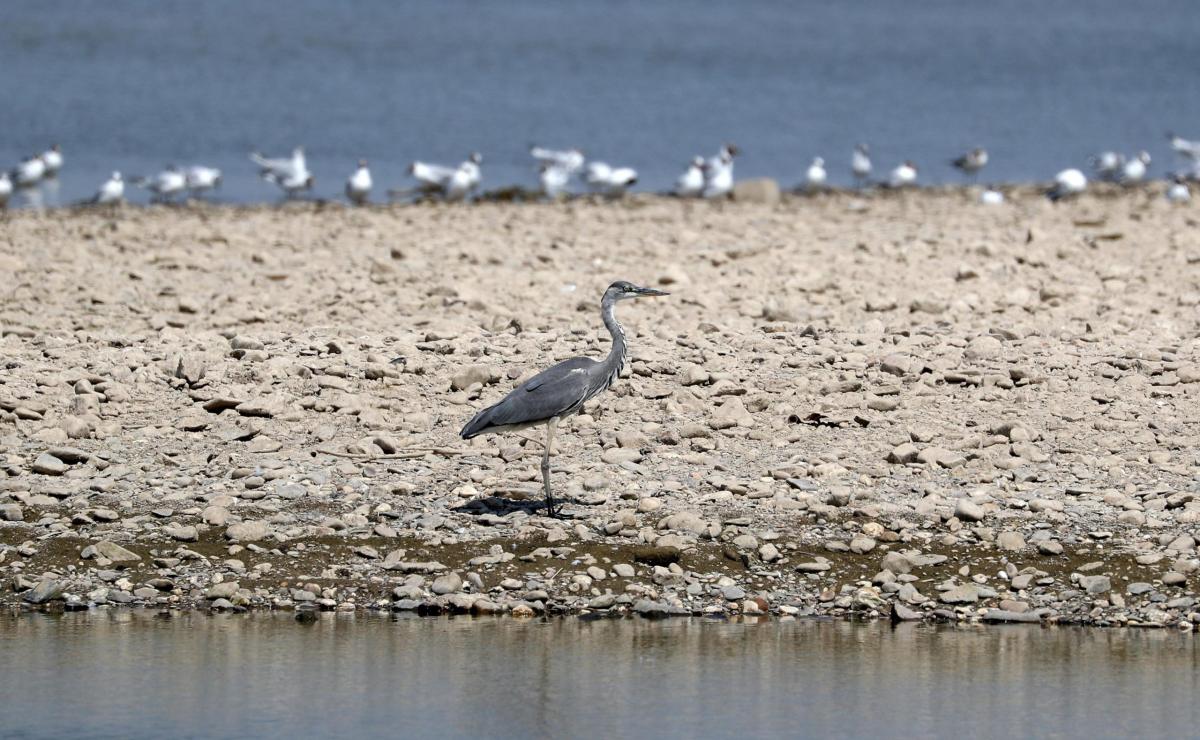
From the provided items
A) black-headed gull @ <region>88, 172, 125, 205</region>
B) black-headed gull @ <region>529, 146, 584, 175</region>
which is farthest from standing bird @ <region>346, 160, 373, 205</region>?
black-headed gull @ <region>529, 146, 584, 175</region>

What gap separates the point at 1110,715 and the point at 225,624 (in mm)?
4821

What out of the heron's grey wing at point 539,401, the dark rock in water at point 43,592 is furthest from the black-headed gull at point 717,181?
the dark rock in water at point 43,592

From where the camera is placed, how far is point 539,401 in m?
11.8

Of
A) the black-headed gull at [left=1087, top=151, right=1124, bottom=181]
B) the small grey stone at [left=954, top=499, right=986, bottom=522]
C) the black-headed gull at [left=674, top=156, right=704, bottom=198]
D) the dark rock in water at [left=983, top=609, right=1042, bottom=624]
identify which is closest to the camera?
the dark rock in water at [left=983, top=609, right=1042, bottom=624]

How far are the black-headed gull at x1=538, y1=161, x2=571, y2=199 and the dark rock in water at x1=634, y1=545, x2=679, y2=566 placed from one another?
57.4ft

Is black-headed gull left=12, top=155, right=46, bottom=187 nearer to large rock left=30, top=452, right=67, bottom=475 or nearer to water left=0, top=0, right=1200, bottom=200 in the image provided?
water left=0, top=0, right=1200, bottom=200

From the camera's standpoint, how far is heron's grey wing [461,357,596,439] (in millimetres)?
11758

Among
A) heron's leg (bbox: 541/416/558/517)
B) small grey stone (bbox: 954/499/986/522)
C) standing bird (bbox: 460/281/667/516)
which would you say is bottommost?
small grey stone (bbox: 954/499/986/522)

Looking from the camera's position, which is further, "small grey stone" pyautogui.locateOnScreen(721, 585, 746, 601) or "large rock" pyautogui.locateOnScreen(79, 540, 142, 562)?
"large rock" pyautogui.locateOnScreen(79, 540, 142, 562)

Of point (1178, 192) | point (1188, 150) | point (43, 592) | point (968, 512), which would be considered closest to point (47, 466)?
point (43, 592)

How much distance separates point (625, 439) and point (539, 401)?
118 cm

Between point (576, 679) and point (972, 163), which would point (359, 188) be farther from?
point (576, 679)

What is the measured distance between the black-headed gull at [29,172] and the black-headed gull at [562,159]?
866 cm

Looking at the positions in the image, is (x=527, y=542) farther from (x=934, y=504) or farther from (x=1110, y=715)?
(x=1110, y=715)
